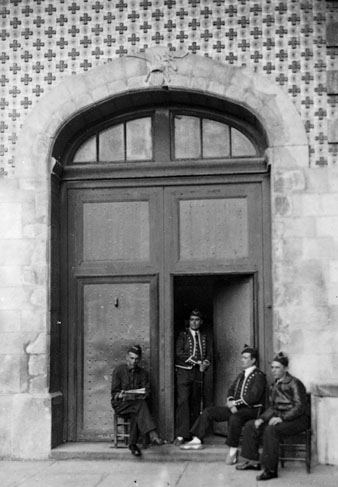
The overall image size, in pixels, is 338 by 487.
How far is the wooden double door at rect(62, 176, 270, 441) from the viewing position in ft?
40.5

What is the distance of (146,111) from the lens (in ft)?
41.9

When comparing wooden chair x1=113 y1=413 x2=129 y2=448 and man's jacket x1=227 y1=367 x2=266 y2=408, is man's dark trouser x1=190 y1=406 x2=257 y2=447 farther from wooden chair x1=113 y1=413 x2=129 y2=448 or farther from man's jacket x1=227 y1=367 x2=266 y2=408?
wooden chair x1=113 y1=413 x2=129 y2=448

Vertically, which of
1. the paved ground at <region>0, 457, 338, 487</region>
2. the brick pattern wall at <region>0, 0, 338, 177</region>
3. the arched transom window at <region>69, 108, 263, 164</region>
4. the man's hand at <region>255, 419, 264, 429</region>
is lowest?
the paved ground at <region>0, 457, 338, 487</region>

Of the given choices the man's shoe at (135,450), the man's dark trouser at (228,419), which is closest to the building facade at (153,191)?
the man's dark trouser at (228,419)

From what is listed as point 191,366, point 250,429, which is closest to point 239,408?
point 250,429

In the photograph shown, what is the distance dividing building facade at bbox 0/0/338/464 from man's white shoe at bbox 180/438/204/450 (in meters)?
0.51

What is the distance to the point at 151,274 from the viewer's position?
1245 centimetres

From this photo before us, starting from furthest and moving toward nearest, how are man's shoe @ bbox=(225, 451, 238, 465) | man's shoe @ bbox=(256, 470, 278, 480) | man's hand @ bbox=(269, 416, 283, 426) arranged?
man's shoe @ bbox=(225, 451, 238, 465), man's hand @ bbox=(269, 416, 283, 426), man's shoe @ bbox=(256, 470, 278, 480)

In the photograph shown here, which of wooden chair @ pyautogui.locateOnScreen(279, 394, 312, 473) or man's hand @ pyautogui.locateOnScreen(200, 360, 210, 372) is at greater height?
man's hand @ pyautogui.locateOnScreen(200, 360, 210, 372)

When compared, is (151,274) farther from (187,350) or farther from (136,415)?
(136,415)

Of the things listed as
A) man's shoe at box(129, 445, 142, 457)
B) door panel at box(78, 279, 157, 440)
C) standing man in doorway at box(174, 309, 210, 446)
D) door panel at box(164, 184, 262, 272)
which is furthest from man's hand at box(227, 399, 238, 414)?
door panel at box(164, 184, 262, 272)

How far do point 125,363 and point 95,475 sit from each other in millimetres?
2004

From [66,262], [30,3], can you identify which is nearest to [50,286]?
[66,262]

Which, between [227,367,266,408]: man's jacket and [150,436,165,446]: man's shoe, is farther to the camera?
[150,436,165,446]: man's shoe
